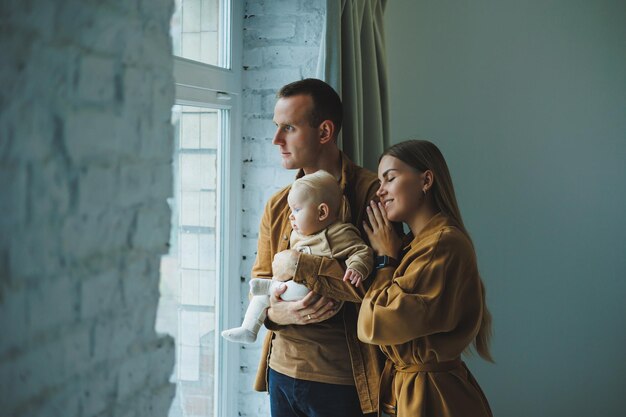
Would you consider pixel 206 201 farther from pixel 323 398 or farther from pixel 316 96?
pixel 323 398

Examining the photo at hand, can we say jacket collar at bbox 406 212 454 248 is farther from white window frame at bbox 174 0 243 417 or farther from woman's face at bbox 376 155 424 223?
white window frame at bbox 174 0 243 417

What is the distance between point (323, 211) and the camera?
1715 millimetres

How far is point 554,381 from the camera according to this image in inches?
127

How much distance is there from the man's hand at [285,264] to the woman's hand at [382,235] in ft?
0.71

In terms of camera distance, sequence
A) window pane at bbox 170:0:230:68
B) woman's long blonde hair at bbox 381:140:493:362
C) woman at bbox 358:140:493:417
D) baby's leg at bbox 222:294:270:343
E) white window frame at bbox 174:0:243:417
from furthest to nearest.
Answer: white window frame at bbox 174:0:243:417 < window pane at bbox 170:0:230:68 < baby's leg at bbox 222:294:270:343 < woman's long blonde hair at bbox 381:140:493:362 < woman at bbox 358:140:493:417

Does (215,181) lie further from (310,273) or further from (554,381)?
(554,381)

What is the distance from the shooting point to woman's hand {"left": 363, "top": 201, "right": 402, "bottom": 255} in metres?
1.70

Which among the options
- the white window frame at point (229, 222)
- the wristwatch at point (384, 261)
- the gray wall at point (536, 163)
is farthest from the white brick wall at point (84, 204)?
the gray wall at point (536, 163)

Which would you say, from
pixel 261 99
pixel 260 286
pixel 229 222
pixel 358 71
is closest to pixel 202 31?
pixel 261 99

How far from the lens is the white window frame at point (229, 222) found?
238 centimetres

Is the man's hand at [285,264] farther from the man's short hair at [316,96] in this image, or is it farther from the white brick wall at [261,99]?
the white brick wall at [261,99]

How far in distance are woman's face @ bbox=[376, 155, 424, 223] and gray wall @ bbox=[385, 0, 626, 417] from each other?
156cm

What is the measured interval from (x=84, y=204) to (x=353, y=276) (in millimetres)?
836

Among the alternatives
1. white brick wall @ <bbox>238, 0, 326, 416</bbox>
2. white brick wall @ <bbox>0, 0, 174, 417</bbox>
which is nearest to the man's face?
white brick wall @ <bbox>238, 0, 326, 416</bbox>
